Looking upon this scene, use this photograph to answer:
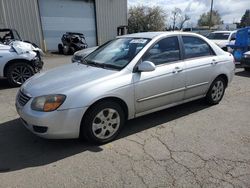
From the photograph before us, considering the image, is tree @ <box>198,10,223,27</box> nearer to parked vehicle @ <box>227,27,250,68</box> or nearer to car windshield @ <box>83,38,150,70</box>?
parked vehicle @ <box>227,27,250,68</box>

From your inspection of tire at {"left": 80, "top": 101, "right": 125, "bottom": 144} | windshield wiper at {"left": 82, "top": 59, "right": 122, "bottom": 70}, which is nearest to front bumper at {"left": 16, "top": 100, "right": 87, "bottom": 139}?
tire at {"left": 80, "top": 101, "right": 125, "bottom": 144}

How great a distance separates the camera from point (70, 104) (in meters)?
3.23

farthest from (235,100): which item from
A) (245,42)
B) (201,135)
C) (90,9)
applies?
(90,9)

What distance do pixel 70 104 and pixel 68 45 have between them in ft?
50.7

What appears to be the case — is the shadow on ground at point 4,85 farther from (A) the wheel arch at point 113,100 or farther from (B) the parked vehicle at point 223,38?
(B) the parked vehicle at point 223,38

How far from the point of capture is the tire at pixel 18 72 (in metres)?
7.17

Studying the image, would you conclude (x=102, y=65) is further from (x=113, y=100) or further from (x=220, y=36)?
(x=220, y=36)

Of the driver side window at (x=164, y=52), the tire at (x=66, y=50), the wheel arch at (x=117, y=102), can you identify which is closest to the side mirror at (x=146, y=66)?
the driver side window at (x=164, y=52)

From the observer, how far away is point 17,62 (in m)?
7.27

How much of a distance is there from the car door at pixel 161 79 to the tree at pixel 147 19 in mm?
34074

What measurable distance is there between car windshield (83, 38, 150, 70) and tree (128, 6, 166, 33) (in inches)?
1328

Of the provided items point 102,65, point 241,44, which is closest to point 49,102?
point 102,65

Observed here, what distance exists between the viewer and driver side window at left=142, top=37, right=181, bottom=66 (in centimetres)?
408

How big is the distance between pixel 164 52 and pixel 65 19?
1823cm
